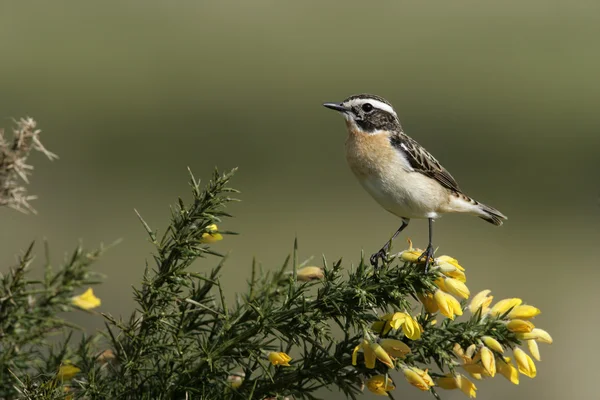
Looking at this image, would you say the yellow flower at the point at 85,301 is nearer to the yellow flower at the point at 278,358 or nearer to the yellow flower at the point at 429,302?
the yellow flower at the point at 278,358

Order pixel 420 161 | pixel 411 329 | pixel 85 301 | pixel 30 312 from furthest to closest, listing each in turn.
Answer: pixel 420 161
pixel 85 301
pixel 30 312
pixel 411 329

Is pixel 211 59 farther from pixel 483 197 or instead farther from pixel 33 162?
pixel 483 197

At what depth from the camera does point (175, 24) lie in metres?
24.8

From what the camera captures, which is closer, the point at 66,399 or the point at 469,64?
the point at 66,399

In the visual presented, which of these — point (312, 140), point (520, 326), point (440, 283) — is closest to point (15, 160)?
point (440, 283)

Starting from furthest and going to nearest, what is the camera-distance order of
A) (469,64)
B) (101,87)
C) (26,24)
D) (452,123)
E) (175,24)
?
(175,24)
(26,24)
(469,64)
(101,87)
(452,123)

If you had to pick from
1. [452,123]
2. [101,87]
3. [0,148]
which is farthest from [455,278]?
[101,87]

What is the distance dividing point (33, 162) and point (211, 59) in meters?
9.53

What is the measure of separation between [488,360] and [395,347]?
23 cm

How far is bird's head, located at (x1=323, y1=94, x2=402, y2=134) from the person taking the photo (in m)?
4.31

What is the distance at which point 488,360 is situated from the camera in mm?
2445

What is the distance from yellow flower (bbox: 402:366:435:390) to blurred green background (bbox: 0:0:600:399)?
2.54 m

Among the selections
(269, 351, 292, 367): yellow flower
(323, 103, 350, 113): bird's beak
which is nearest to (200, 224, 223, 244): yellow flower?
(269, 351, 292, 367): yellow flower

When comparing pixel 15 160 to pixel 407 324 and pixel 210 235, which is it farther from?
pixel 407 324
